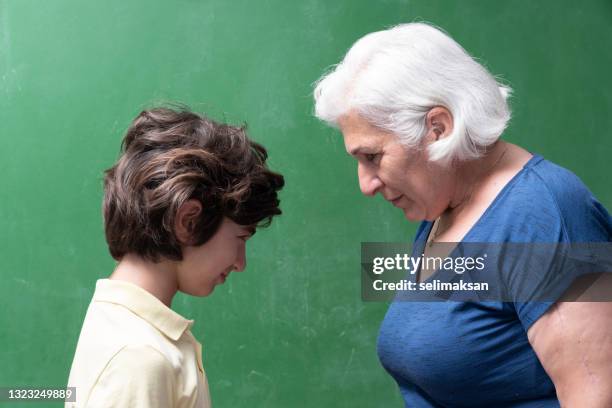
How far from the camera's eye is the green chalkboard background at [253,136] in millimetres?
2566

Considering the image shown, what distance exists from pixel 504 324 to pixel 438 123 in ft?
1.23

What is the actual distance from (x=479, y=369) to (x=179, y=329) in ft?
1.70

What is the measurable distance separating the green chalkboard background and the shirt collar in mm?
1373

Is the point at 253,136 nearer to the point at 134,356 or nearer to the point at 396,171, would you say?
the point at 396,171

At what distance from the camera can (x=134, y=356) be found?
1079 millimetres

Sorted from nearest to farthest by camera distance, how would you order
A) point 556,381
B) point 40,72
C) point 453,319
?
point 556,381, point 453,319, point 40,72

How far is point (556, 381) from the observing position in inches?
46.5

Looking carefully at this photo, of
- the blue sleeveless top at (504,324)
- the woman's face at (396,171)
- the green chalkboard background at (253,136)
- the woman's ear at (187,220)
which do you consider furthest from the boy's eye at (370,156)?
the green chalkboard background at (253,136)

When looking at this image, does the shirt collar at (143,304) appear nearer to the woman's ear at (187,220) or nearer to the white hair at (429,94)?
the woman's ear at (187,220)

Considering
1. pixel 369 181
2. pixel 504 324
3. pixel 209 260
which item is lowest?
pixel 504 324

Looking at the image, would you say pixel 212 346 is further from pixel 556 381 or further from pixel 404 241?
pixel 556 381

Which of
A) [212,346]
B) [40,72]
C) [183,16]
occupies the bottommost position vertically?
[212,346]

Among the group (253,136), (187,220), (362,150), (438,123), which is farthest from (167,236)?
(253,136)

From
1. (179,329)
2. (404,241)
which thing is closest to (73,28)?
(404,241)
